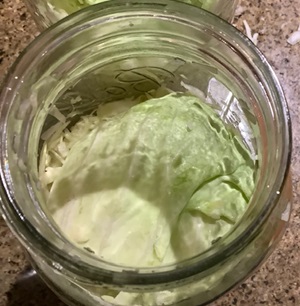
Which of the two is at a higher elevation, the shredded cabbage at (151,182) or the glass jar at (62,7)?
the glass jar at (62,7)

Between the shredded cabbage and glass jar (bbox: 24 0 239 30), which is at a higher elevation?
glass jar (bbox: 24 0 239 30)

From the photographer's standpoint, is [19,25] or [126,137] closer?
[126,137]

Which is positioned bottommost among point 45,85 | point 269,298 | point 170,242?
point 269,298

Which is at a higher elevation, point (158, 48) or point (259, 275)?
point (158, 48)

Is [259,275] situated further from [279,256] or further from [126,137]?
[126,137]

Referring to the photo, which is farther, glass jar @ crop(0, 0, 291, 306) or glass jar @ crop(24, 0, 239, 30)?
glass jar @ crop(24, 0, 239, 30)

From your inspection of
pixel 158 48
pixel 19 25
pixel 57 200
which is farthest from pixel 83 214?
pixel 19 25

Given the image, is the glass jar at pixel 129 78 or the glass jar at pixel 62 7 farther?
the glass jar at pixel 62 7
